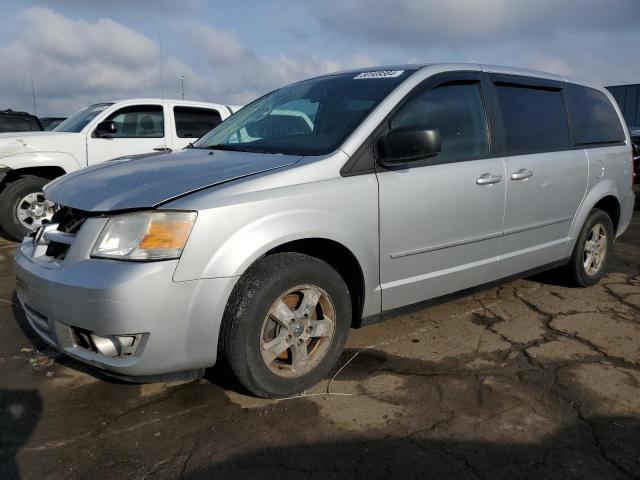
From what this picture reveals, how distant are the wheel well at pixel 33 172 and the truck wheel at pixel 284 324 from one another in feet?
17.8

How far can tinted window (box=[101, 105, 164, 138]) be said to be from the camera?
7398mm

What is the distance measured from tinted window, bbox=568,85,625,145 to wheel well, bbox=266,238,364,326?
97.6 inches

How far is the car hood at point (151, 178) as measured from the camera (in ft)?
8.12

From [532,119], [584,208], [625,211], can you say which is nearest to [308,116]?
[532,119]

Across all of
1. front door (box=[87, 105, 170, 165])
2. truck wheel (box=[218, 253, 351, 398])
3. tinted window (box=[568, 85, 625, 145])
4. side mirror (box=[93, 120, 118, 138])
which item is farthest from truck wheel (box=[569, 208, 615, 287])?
side mirror (box=[93, 120, 118, 138])

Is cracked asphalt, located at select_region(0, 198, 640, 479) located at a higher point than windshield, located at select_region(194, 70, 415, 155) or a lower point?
lower

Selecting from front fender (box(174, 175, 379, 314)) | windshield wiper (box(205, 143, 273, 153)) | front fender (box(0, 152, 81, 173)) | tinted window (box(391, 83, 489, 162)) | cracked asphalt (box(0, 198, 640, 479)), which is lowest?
cracked asphalt (box(0, 198, 640, 479))

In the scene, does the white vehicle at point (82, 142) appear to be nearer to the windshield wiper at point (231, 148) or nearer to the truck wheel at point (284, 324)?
the windshield wiper at point (231, 148)

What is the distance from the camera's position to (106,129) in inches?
273

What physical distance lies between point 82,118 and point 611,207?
662cm

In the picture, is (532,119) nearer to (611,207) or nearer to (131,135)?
(611,207)

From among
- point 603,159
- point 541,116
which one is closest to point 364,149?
point 541,116

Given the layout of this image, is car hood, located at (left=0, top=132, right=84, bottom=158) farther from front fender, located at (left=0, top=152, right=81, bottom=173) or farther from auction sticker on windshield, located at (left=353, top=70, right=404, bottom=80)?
auction sticker on windshield, located at (left=353, top=70, right=404, bottom=80)

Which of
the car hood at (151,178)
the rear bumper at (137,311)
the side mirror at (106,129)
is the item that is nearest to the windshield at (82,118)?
the side mirror at (106,129)
